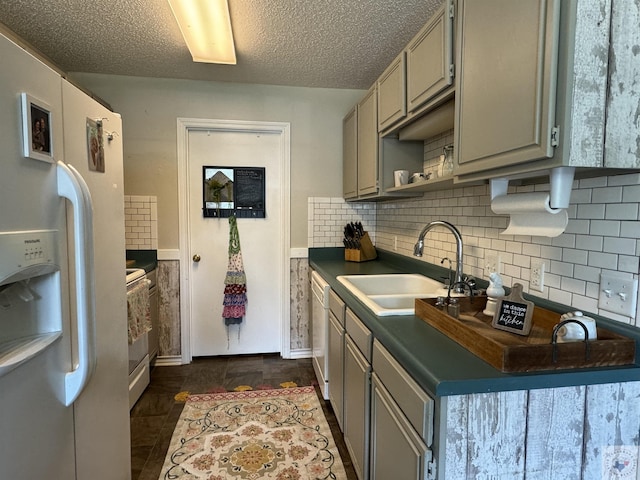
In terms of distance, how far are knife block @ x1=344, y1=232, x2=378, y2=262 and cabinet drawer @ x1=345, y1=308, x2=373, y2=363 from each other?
1.17m

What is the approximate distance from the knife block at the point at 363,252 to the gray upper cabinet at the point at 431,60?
138cm

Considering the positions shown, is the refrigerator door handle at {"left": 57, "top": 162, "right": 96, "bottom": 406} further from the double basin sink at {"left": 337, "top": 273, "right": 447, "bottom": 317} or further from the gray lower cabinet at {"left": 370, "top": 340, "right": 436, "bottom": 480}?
the double basin sink at {"left": 337, "top": 273, "right": 447, "bottom": 317}

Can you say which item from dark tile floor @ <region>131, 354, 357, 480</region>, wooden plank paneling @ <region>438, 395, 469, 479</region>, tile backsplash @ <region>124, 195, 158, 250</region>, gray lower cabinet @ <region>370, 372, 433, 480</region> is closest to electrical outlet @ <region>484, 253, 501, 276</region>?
gray lower cabinet @ <region>370, 372, 433, 480</region>

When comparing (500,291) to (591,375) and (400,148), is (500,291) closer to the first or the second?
(591,375)

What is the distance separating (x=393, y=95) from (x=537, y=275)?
3.98ft

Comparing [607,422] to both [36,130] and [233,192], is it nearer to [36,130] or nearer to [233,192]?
[36,130]

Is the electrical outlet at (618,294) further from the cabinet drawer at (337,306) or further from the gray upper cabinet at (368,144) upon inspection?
the gray upper cabinet at (368,144)

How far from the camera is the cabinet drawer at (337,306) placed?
75.0 inches

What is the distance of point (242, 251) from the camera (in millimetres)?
3148

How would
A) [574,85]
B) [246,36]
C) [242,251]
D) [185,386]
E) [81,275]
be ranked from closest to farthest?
[574,85] → [81,275] → [246,36] → [185,386] → [242,251]

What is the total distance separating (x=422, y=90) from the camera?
160cm

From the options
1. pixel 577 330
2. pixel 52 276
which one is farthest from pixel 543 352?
pixel 52 276

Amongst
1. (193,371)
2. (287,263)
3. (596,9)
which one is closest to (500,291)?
(596,9)

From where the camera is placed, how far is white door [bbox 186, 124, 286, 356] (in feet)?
10.0
